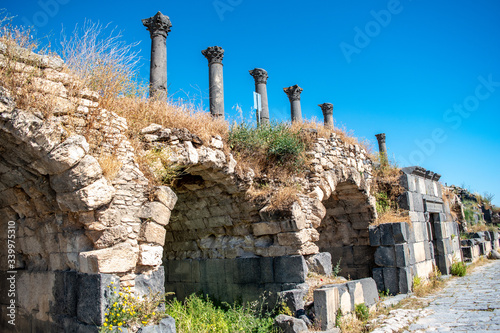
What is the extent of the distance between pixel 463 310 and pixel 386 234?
273 centimetres

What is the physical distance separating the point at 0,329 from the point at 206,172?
422cm

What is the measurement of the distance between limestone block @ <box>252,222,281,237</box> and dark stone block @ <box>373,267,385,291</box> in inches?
141

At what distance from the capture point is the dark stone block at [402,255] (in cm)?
942

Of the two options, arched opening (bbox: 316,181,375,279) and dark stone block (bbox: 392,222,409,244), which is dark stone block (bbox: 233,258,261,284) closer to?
arched opening (bbox: 316,181,375,279)

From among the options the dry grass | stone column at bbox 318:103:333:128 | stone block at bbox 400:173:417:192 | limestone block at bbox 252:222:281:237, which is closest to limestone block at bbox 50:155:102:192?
the dry grass

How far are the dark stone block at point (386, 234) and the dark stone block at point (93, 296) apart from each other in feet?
23.7

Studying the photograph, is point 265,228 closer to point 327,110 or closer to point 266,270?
point 266,270

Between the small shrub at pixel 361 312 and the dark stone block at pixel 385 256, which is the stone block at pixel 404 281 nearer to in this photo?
the dark stone block at pixel 385 256

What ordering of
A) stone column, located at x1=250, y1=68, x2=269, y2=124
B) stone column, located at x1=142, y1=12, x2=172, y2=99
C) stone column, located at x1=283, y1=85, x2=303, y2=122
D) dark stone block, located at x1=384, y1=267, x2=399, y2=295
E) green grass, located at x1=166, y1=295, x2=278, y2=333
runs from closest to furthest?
green grass, located at x1=166, y1=295, x2=278, y2=333
stone column, located at x1=142, y1=12, x2=172, y2=99
dark stone block, located at x1=384, y1=267, x2=399, y2=295
stone column, located at x1=250, y1=68, x2=269, y2=124
stone column, located at x1=283, y1=85, x2=303, y2=122

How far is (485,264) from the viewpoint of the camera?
603 inches

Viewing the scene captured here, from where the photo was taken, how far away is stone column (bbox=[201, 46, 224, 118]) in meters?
9.81

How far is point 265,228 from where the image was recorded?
7977mm

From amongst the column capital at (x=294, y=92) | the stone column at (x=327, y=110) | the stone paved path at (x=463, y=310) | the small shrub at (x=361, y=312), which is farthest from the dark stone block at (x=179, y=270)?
the stone column at (x=327, y=110)

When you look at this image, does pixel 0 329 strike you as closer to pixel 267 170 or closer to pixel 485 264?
pixel 267 170
